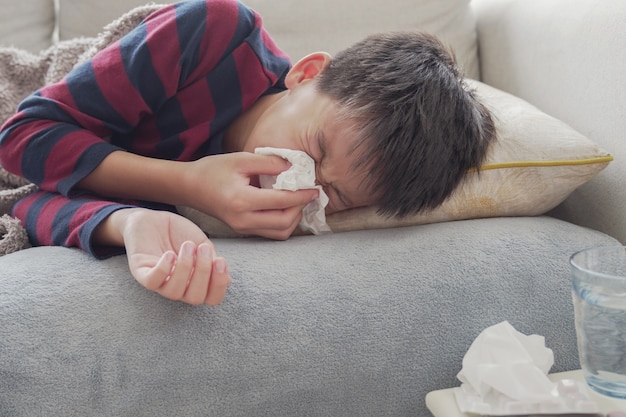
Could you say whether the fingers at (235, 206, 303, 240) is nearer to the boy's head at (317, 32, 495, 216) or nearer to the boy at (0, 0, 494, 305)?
the boy at (0, 0, 494, 305)

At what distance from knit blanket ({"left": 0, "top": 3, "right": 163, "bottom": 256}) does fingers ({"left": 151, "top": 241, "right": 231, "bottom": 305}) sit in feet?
2.00

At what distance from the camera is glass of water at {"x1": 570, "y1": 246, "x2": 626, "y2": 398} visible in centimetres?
74

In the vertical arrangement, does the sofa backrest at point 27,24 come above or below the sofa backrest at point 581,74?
below

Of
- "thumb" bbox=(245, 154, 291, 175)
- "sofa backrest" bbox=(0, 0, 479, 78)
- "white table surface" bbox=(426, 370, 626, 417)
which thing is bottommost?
"white table surface" bbox=(426, 370, 626, 417)

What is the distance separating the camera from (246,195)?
983 mm

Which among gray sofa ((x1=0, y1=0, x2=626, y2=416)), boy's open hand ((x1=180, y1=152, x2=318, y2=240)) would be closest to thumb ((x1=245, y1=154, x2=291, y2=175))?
boy's open hand ((x1=180, y1=152, x2=318, y2=240))

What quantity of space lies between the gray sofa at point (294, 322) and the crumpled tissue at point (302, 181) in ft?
0.19

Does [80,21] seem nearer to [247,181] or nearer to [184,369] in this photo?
[247,181]

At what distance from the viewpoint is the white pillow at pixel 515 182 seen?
1064 mm

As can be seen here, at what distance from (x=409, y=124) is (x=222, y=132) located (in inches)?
15.7

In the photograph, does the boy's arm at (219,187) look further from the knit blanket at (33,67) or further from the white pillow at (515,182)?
the knit blanket at (33,67)

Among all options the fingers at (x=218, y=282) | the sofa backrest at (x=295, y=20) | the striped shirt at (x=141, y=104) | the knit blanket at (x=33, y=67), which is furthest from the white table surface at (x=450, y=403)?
the sofa backrest at (x=295, y=20)

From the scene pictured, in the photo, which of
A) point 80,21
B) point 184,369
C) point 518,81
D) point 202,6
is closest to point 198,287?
point 184,369

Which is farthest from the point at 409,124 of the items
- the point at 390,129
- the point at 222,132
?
the point at 222,132
